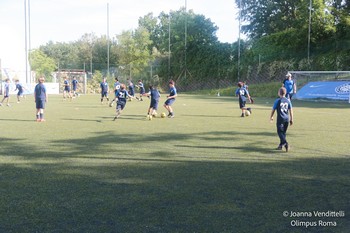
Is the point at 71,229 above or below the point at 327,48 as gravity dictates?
below

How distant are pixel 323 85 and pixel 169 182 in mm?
27064

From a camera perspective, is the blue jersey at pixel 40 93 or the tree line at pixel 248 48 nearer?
the blue jersey at pixel 40 93

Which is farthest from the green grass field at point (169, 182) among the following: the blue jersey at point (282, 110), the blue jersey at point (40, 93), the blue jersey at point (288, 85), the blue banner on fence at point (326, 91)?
the blue banner on fence at point (326, 91)

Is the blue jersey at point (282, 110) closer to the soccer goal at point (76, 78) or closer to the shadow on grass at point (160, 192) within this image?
Answer: the shadow on grass at point (160, 192)

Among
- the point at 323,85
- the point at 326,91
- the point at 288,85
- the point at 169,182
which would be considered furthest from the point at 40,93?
the point at 323,85

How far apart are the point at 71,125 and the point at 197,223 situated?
1017cm

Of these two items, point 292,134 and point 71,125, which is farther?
point 71,125

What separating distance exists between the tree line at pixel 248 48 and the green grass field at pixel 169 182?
2960 cm

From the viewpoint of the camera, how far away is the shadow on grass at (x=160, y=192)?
13.9 feet

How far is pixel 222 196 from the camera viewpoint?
17.2 feet

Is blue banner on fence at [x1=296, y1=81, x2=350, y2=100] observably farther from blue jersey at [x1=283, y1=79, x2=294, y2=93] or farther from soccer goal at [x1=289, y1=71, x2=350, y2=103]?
blue jersey at [x1=283, y1=79, x2=294, y2=93]

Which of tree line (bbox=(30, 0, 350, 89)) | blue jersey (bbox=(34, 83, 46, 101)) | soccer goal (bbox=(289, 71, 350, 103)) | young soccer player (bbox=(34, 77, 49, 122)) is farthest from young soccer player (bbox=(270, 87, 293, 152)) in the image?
tree line (bbox=(30, 0, 350, 89))

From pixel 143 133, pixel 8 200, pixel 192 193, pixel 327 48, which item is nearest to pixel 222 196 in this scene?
pixel 192 193

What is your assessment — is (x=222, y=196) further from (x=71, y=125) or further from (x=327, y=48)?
(x=327, y=48)
